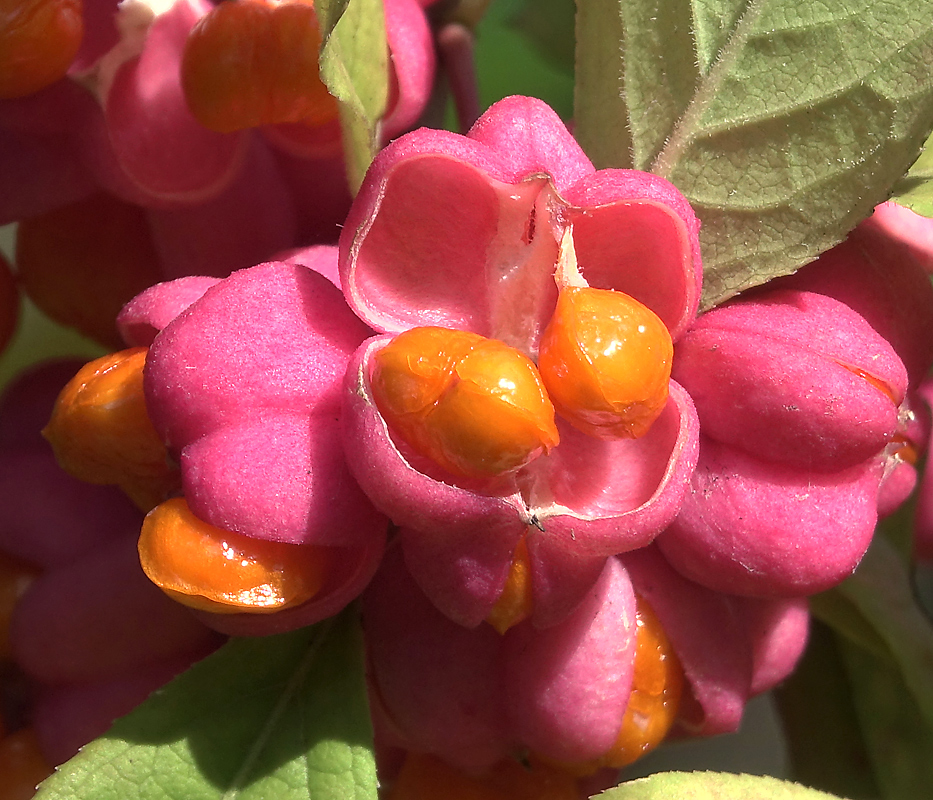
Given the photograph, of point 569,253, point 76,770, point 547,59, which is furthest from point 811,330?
Result: point 547,59

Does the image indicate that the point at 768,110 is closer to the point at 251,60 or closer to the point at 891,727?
the point at 251,60

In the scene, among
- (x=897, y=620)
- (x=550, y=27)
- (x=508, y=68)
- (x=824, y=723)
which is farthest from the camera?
(x=508, y=68)

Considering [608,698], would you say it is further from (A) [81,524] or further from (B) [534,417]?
(A) [81,524]

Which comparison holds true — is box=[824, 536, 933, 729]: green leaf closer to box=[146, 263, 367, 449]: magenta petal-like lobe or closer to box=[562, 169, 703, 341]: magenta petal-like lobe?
box=[562, 169, 703, 341]: magenta petal-like lobe

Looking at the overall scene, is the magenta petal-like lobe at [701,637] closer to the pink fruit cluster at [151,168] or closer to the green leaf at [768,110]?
the green leaf at [768,110]

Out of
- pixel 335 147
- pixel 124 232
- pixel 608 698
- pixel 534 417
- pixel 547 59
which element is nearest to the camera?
pixel 534 417

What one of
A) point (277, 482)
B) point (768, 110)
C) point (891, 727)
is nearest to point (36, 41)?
point (277, 482)

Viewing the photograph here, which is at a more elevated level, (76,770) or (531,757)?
(76,770)
